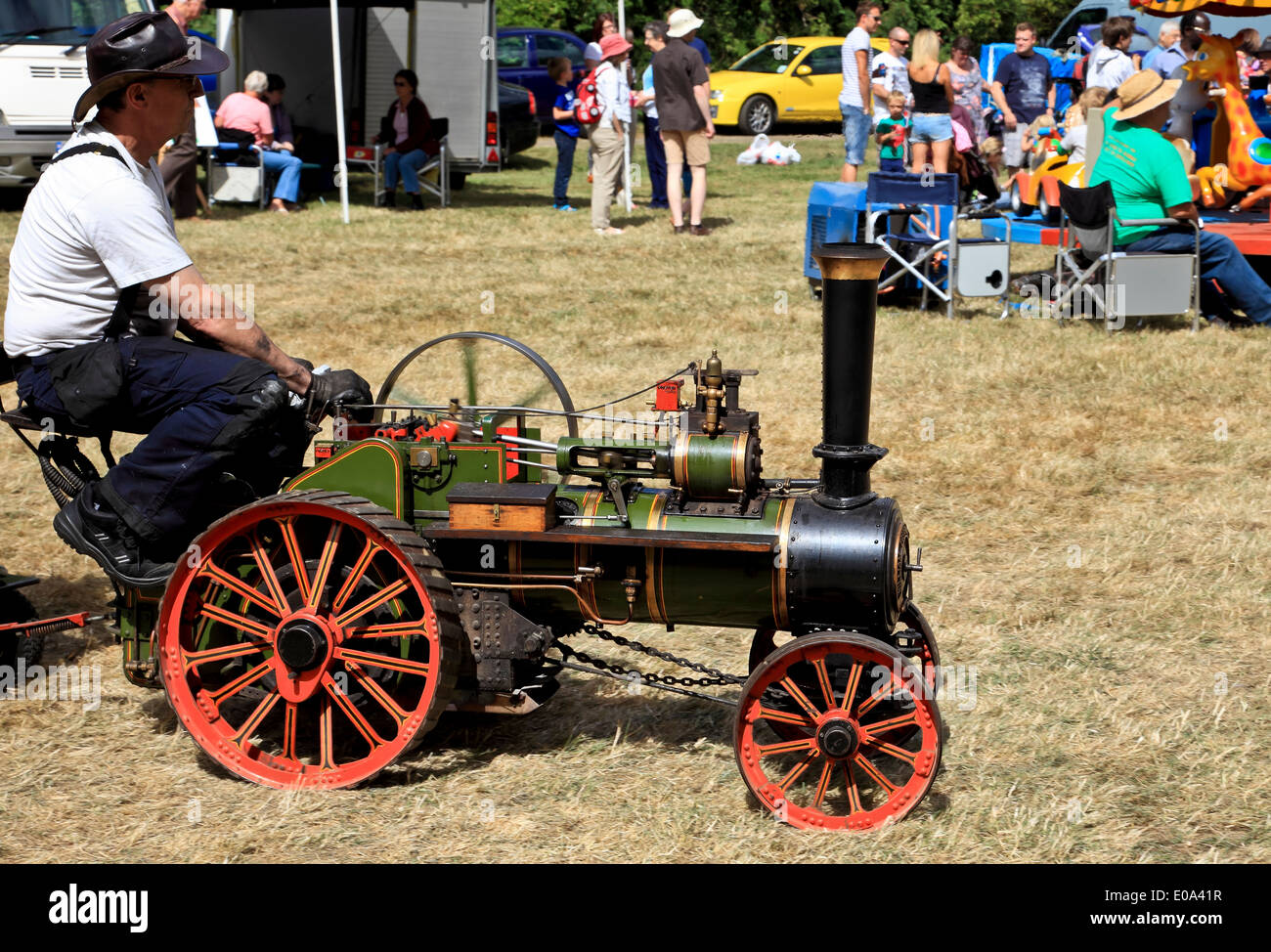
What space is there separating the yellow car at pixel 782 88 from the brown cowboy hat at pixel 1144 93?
1446cm

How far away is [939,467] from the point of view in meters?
7.09

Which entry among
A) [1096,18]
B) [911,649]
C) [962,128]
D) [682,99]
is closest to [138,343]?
[911,649]

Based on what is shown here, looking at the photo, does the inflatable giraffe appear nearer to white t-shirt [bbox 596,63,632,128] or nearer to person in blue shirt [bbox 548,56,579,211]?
white t-shirt [bbox 596,63,632,128]

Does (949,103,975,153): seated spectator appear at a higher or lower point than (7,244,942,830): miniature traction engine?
higher

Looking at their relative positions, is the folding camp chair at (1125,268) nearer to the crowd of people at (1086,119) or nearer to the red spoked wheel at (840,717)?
the crowd of people at (1086,119)

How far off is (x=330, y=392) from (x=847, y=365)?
4.90ft

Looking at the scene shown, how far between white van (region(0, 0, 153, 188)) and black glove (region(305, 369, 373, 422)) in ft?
33.9

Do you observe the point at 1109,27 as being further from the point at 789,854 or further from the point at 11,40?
the point at 789,854

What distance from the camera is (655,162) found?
16047 mm

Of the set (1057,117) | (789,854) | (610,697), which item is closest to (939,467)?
(610,697)

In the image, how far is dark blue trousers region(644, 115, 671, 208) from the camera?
15.8 metres

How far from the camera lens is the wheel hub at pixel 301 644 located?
379cm

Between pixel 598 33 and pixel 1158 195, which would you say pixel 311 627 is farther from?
pixel 598 33

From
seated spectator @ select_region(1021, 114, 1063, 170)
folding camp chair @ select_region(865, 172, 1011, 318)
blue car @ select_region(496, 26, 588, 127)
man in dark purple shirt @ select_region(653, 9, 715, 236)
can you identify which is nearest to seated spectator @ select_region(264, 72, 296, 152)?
man in dark purple shirt @ select_region(653, 9, 715, 236)
